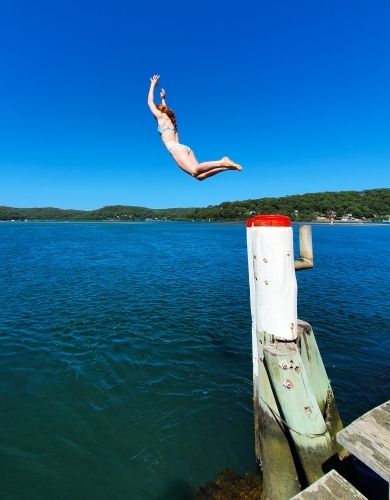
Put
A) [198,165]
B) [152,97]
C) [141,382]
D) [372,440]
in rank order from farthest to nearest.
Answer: [141,382] → [152,97] → [198,165] → [372,440]

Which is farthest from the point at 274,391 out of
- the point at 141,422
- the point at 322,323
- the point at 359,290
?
the point at 359,290

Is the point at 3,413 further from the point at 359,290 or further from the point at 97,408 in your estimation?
the point at 359,290

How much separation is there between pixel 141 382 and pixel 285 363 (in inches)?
235

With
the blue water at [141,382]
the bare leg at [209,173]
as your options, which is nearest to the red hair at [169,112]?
the bare leg at [209,173]

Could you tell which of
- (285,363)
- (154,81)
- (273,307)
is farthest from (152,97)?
(285,363)

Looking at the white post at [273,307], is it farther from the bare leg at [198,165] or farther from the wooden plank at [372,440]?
the bare leg at [198,165]

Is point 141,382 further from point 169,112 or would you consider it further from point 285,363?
point 169,112

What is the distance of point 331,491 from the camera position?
2768 millimetres

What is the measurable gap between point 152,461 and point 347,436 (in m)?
4.17

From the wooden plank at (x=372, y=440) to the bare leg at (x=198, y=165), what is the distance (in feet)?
11.9

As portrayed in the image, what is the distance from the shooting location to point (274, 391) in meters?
3.40

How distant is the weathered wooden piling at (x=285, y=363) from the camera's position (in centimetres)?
327

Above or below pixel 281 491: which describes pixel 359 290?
below

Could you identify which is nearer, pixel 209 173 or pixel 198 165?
pixel 198 165
